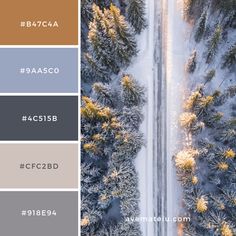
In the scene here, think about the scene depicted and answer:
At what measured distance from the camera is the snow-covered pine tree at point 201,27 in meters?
37.1

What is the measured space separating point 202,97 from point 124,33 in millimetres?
10190

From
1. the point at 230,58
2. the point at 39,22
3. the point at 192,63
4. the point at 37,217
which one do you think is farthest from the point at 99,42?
the point at 37,217

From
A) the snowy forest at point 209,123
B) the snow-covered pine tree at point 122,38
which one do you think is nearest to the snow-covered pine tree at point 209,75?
the snowy forest at point 209,123

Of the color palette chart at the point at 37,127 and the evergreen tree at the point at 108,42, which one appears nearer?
the color palette chart at the point at 37,127

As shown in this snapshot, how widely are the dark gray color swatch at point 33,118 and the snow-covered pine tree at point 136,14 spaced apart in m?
14.6

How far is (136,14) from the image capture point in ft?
125

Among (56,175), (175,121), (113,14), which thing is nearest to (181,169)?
(175,121)

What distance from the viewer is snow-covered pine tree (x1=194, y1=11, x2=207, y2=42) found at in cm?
3712

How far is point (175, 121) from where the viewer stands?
1580 inches

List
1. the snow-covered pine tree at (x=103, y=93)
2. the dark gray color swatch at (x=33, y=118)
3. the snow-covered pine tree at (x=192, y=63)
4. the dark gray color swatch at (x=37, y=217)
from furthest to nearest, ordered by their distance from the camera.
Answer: the snow-covered pine tree at (x=192, y=63)
the snow-covered pine tree at (x=103, y=93)
the dark gray color swatch at (x=37, y=217)
the dark gray color swatch at (x=33, y=118)

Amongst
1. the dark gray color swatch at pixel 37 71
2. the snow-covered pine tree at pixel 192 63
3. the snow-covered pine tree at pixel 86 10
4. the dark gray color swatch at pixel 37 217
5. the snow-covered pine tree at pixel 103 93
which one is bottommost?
the dark gray color swatch at pixel 37 217

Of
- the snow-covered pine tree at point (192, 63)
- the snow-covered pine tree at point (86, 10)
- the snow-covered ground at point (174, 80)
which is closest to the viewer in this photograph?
the snow-covered pine tree at point (86, 10)

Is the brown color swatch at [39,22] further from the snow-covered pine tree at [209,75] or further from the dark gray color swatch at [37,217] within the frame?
the snow-covered pine tree at [209,75]

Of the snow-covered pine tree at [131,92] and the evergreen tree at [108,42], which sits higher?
the evergreen tree at [108,42]
